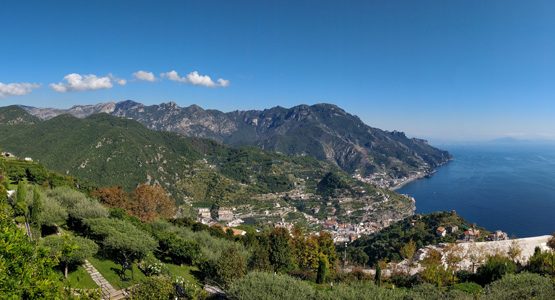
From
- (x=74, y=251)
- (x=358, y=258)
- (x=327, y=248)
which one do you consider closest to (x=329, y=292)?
(x=74, y=251)

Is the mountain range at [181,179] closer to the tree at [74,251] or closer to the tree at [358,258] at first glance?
the tree at [358,258]

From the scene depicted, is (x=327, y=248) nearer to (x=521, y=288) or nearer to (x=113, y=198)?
(x=521, y=288)

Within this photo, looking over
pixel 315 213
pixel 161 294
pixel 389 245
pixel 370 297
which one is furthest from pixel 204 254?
pixel 315 213

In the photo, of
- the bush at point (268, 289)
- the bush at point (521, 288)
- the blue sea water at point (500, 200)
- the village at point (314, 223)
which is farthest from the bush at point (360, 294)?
the blue sea water at point (500, 200)

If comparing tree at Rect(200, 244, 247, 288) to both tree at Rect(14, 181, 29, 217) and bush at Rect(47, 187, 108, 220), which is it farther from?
tree at Rect(14, 181, 29, 217)

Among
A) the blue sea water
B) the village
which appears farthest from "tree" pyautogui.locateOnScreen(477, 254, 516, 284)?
the blue sea water

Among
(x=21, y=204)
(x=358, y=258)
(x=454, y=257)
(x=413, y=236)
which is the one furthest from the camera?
(x=413, y=236)

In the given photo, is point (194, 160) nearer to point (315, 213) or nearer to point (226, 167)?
point (226, 167)
